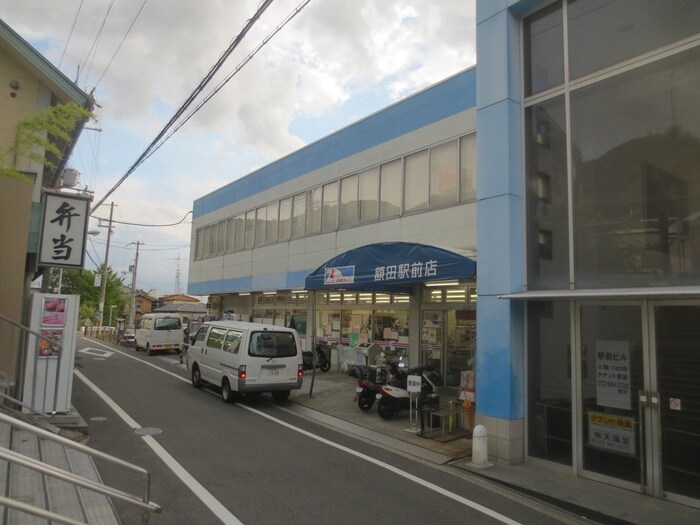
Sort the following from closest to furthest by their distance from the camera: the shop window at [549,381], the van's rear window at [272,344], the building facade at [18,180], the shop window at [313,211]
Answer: the shop window at [549,381] → the building facade at [18,180] → the van's rear window at [272,344] → the shop window at [313,211]

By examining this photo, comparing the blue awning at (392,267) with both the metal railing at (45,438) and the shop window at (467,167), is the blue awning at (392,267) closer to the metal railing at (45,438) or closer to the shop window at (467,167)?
the shop window at (467,167)

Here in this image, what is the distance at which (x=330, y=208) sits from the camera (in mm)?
17531

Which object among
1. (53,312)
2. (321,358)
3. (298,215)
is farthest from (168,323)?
(53,312)

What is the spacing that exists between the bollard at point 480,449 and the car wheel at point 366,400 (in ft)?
13.0

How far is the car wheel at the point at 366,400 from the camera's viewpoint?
36.5 ft

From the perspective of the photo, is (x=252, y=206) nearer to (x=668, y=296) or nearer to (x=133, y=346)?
(x=133, y=346)

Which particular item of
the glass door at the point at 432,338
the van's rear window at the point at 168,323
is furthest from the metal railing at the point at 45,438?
the van's rear window at the point at 168,323

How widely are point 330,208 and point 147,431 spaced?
34.8 ft

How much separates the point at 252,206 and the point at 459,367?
13840 millimetres

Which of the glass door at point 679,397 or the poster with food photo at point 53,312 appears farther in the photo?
the poster with food photo at point 53,312

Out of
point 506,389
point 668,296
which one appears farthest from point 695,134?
point 506,389

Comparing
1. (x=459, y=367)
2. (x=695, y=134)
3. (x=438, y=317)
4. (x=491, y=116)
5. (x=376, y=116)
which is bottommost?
(x=459, y=367)

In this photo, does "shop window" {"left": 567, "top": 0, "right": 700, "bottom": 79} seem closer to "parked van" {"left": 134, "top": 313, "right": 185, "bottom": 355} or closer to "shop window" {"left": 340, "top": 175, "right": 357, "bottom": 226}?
"shop window" {"left": 340, "top": 175, "right": 357, "bottom": 226}

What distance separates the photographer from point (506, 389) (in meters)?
7.66
